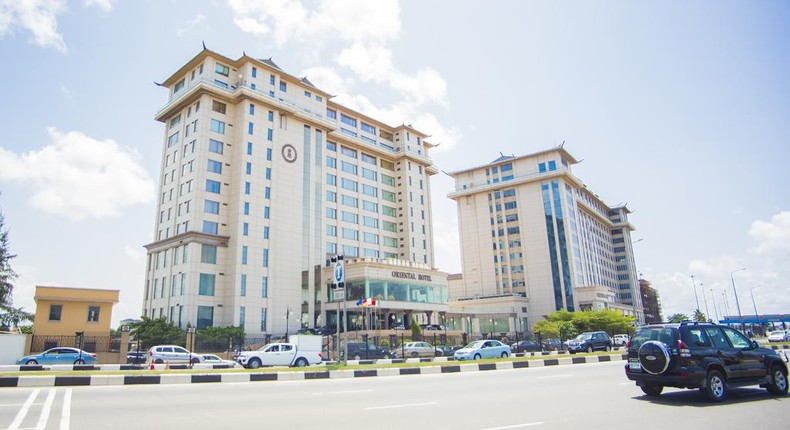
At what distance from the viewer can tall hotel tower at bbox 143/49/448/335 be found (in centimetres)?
5172

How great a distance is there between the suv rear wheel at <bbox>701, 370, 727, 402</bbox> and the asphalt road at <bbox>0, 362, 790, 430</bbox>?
0.21 meters

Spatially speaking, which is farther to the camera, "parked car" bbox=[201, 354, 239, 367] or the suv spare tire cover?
"parked car" bbox=[201, 354, 239, 367]

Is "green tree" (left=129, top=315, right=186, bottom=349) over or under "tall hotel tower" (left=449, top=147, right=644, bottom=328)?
under

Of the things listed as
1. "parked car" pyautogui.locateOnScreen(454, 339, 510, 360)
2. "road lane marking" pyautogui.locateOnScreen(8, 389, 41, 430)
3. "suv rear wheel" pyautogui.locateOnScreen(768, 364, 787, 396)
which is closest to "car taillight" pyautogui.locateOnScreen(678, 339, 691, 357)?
"suv rear wheel" pyautogui.locateOnScreen(768, 364, 787, 396)

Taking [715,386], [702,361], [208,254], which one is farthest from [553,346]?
[208,254]

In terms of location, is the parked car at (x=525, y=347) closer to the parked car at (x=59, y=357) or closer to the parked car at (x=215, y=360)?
the parked car at (x=215, y=360)

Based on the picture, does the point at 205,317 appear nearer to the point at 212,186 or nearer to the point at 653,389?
the point at 212,186

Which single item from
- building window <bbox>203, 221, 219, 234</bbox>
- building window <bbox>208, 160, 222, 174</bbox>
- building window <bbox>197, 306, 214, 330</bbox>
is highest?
building window <bbox>208, 160, 222, 174</bbox>

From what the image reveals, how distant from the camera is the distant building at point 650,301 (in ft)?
470

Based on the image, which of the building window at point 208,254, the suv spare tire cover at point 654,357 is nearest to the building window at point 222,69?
the building window at point 208,254

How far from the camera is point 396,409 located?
948 cm

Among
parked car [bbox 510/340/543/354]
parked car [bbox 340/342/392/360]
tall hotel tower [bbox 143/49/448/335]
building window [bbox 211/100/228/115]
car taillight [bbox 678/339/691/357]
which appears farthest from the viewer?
building window [bbox 211/100/228/115]

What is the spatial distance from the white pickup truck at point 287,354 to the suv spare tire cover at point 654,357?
Result: 20868 mm

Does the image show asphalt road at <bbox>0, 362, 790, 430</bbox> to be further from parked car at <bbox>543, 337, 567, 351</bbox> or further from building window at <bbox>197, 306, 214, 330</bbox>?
building window at <bbox>197, 306, 214, 330</bbox>
